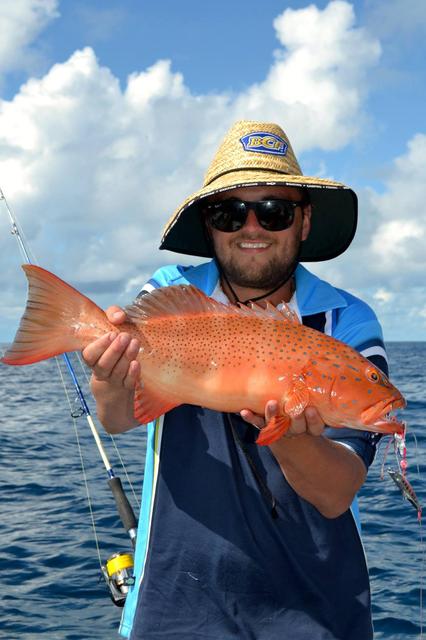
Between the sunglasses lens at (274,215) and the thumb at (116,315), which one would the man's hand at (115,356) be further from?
the sunglasses lens at (274,215)

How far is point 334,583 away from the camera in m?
3.45

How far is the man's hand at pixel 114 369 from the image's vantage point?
317cm

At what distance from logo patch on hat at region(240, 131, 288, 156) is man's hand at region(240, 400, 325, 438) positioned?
5.70 feet

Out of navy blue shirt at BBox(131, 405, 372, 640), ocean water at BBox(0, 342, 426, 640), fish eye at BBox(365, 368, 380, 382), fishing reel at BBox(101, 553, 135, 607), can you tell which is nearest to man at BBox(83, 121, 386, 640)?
navy blue shirt at BBox(131, 405, 372, 640)

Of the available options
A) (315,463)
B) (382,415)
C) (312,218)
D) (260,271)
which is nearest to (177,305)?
(260,271)

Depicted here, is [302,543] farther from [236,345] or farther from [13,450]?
[13,450]

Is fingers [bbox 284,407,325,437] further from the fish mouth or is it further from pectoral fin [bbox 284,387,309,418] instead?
the fish mouth

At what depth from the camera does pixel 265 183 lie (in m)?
3.70

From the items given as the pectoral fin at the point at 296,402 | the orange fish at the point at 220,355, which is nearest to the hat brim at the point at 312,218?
the orange fish at the point at 220,355

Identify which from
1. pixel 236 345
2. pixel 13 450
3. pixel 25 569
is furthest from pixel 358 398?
pixel 13 450

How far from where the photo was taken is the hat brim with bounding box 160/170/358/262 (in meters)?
3.82

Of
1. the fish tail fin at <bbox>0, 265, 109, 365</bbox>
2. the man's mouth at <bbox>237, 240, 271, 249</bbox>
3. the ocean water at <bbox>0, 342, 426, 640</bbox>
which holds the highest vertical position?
the man's mouth at <bbox>237, 240, 271, 249</bbox>

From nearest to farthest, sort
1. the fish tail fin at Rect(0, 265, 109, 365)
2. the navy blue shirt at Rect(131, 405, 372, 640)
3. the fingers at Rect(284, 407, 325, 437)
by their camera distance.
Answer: the fingers at Rect(284, 407, 325, 437)
the fish tail fin at Rect(0, 265, 109, 365)
the navy blue shirt at Rect(131, 405, 372, 640)

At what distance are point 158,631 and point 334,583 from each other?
36.5 inches
